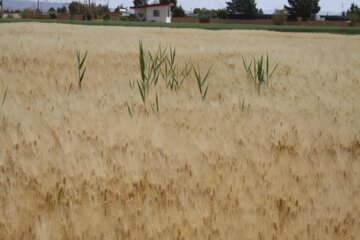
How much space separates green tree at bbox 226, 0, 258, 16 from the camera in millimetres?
79188

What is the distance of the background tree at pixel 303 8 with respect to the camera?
69.4 meters

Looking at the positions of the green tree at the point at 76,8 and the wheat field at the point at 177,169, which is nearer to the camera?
the wheat field at the point at 177,169

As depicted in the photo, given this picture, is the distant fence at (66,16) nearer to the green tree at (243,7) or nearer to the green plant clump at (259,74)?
the green tree at (243,7)

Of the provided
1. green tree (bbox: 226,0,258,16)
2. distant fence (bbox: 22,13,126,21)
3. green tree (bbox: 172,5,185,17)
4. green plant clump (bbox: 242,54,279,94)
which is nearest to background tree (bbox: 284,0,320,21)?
green tree (bbox: 226,0,258,16)

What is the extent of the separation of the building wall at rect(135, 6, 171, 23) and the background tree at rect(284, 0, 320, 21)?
26.0 metres

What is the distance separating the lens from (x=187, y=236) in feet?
4.05

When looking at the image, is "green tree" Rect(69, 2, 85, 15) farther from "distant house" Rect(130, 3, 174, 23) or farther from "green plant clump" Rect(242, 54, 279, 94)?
"green plant clump" Rect(242, 54, 279, 94)

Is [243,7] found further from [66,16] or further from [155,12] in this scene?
[66,16]

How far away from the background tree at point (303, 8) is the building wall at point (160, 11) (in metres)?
26.0

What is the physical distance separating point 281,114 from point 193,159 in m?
1.20

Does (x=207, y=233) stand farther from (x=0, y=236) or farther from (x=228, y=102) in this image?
(x=228, y=102)

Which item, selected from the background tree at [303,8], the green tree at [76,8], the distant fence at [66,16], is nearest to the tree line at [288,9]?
the background tree at [303,8]

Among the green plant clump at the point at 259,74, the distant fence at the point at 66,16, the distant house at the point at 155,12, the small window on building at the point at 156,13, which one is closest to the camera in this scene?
the green plant clump at the point at 259,74

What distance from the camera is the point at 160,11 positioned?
5581 cm
